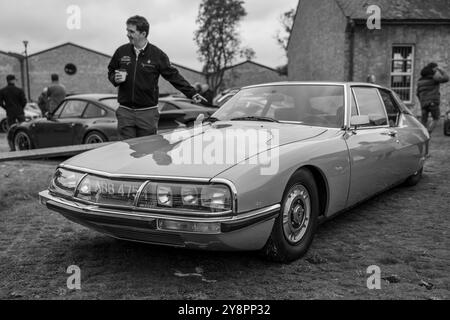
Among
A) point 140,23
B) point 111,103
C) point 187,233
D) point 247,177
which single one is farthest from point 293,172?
point 111,103

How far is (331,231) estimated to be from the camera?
4199 mm

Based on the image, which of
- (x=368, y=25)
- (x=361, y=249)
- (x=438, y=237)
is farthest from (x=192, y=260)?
(x=368, y=25)

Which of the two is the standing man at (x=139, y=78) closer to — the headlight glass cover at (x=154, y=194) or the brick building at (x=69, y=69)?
the headlight glass cover at (x=154, y=194)

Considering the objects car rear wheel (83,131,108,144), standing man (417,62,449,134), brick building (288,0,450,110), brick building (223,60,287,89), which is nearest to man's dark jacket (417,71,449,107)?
standing man (417,62,449,134)

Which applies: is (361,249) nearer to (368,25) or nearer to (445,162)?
(445,162)

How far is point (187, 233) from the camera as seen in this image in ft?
9.22

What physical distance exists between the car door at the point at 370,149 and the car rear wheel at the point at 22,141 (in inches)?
283

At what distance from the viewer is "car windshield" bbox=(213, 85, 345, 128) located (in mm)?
4218

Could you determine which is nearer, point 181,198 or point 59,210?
point 181,198

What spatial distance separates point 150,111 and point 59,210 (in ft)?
7.05

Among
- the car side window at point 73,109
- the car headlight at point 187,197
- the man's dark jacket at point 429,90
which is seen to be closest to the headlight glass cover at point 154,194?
the car headlight at point 187,197

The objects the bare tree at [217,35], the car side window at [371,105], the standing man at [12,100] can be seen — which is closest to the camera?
the car side window at [371,105]

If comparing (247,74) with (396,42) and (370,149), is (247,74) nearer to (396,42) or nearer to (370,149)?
(396,42)

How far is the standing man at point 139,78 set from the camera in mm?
5074
